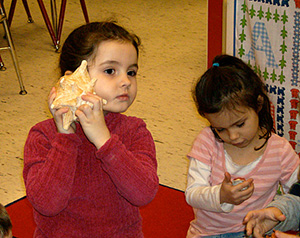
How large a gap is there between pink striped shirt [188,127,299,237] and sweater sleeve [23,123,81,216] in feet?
1.68

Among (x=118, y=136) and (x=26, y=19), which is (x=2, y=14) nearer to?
(x=26, y=19)

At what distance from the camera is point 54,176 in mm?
1229

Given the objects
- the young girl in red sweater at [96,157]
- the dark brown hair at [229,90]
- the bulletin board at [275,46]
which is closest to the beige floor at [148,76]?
the bulletin board at [275,46]

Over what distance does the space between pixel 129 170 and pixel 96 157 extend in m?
0.13

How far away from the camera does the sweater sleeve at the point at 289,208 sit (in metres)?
1.41

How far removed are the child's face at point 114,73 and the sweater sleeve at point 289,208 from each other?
1.70 ft

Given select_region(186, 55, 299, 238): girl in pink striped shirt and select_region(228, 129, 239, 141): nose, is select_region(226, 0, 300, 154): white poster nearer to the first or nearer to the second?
select_region(186, 55, 299, 238): girl in pink striped shirt

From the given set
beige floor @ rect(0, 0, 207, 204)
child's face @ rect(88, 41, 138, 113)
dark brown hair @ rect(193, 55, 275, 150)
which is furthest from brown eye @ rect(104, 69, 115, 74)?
beige floor @ rect(0, 0, 207, 204)

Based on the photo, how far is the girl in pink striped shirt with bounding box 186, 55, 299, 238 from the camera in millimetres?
1497

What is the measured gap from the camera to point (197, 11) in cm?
494

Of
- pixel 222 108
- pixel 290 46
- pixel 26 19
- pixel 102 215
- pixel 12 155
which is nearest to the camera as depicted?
pixel 102 215

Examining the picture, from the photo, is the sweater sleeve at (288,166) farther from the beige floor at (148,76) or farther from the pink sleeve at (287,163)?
the beige floor at (148,76)

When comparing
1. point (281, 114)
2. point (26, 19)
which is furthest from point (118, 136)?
point (26, 19)

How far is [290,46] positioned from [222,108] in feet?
1.99
